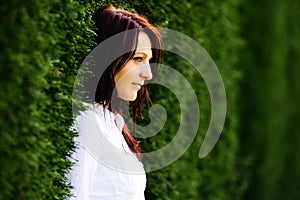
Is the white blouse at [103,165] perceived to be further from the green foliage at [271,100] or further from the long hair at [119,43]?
the green foliage at [271,100]

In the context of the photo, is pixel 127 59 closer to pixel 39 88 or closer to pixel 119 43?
pixel 119 43

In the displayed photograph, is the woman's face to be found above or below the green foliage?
below

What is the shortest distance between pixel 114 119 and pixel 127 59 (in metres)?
0.28

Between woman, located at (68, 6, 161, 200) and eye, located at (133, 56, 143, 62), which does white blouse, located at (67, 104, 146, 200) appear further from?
eye, located at (133, 56, 143, 62)

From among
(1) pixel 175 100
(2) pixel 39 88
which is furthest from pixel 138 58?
(1) pixel 175 100

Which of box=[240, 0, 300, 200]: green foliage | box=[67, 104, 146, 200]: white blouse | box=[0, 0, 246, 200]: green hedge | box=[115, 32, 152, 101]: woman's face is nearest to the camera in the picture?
box=[0, 0, 246, 200]: green hedge

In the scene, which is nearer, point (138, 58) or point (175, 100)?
point (138, 58)

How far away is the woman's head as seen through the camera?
342cm

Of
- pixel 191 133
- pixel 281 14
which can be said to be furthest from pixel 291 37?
pixel 191 133

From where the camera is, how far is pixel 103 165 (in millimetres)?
3209

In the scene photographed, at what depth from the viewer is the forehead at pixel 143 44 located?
11.4ft

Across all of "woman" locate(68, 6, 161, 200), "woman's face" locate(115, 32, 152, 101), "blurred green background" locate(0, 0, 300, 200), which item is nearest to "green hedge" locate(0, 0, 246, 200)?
"blurred green background" locate(0, 0, 300, 200)

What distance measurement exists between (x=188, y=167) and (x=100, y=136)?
2.53 meters

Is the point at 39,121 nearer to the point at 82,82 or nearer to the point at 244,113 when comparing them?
the point at 82,82
